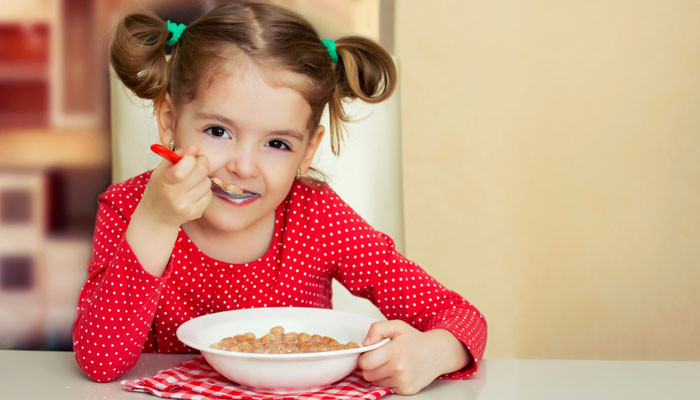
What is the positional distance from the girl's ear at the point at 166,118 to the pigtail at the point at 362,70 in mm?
243


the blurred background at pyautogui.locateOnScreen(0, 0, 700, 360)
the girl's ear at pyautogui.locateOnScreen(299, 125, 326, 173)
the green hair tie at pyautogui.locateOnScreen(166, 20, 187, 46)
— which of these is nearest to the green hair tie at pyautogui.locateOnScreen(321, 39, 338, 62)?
the girl's ear at pyautogui.locateOnScreen(299, 125, 326, 173)

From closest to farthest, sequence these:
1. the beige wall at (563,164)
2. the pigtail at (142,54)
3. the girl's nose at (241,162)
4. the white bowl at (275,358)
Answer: the white bowl at (275,358)
the girl's nose at (241,162)
the pigtail at (142,54)
the beige wall at (563,164)

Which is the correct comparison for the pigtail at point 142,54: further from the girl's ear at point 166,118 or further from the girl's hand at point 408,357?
the girl's hand at point 408,357

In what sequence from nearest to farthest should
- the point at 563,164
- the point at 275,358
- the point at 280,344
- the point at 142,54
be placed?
the point at 275,358, the point at 280,344, the point at 142,54, the point at 563,164

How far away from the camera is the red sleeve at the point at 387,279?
3.17 ft

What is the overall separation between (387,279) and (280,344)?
0.97 ft

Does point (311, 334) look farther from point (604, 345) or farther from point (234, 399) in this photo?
point (604, 345)

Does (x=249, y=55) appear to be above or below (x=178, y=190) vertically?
above

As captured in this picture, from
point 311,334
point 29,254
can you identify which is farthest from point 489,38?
point 29,254

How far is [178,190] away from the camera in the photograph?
2.54 ft

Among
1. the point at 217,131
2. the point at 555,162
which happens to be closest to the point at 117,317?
the point at 217,131

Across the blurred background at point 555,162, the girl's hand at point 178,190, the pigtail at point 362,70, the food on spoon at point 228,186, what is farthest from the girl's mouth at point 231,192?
the blurred background at point 555,162

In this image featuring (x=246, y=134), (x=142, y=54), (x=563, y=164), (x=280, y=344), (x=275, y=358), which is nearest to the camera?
(x=275, y=358)

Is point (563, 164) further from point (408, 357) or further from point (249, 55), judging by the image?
point (408, 357)
